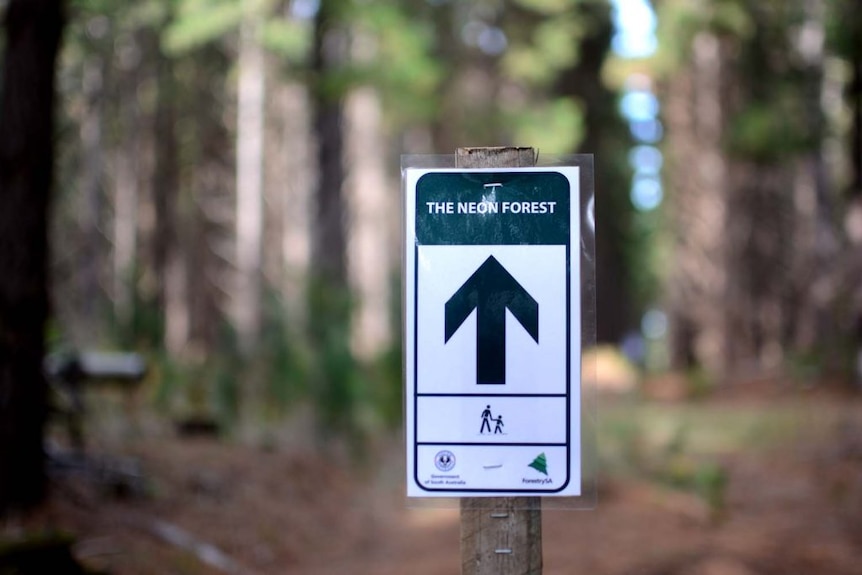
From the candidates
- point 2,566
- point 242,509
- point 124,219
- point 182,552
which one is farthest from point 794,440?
point 124,219

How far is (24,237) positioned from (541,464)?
5.36m

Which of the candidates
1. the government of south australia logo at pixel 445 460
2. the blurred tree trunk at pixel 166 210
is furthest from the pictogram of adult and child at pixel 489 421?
the blurred tree trunk at pixel 166 210

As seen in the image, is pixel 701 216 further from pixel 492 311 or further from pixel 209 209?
pixel 492 311

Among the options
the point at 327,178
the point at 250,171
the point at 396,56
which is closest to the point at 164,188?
the point at 327,178

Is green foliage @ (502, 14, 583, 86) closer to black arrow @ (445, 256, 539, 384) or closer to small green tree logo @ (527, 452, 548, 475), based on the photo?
black arrow @ (445, 256, 539, 384)

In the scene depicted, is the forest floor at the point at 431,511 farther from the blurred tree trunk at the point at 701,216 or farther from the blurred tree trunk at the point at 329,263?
the blurred tree trunk at the point at 701,216

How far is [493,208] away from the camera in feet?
10.8

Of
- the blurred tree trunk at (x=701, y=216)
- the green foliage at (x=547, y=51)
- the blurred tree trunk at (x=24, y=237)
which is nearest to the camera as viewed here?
the blurred tree trunk at (x=24, y=237)

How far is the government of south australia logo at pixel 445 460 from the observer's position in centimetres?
325

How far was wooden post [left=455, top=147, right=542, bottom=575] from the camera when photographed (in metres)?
3.29

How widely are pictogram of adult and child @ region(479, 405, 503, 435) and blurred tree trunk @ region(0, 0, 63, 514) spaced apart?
199 inches

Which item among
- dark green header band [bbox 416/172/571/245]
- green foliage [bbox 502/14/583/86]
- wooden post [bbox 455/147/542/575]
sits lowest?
wooden post [bbox 455/147/542/575]

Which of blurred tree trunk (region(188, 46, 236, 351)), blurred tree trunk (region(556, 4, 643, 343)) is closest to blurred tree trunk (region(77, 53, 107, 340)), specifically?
blurred tree trunk (region(188, 46, 236, 351))

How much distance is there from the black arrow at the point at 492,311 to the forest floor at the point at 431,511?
4.32 m
